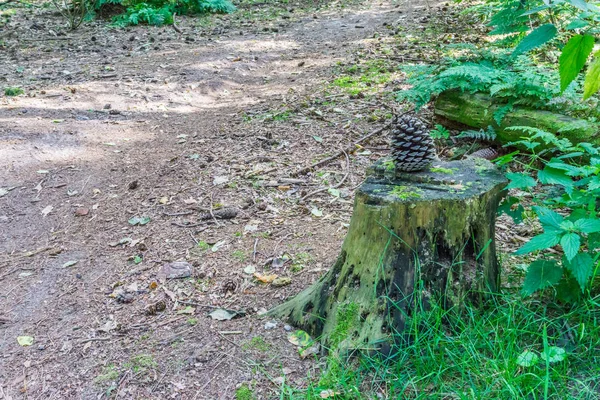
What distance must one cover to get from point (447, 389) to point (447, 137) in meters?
3.30

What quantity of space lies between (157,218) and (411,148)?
2422mm

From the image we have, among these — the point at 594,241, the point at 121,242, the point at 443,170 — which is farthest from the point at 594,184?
the point at 121,242

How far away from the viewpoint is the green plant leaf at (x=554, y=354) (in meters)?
2.15

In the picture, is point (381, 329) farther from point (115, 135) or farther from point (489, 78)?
point (115, 135)

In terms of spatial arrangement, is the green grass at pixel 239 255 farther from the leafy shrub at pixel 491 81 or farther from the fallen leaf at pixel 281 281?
the leafy shrub at pixel 491 81

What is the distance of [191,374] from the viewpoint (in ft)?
8.52

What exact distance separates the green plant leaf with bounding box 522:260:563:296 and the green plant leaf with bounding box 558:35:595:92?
3.09 feet

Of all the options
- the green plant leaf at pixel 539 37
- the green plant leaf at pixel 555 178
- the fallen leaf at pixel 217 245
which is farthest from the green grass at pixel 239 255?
the green plant leaf at pixel 539 37

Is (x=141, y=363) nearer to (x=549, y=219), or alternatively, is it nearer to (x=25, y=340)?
(x=25, y=340)

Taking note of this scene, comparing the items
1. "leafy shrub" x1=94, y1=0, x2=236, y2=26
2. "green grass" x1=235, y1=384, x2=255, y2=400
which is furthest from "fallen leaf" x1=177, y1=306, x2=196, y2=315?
"leafy shrub" x1=94, y1=0, x2=236, y2=26

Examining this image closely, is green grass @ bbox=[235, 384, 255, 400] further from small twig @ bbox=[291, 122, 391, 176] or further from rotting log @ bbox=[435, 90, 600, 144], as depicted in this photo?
rotting log @ bbox=[435, 90, 600, 144]

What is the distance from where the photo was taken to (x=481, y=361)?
2.30m

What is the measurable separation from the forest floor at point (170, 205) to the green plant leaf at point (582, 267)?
1.33 metres

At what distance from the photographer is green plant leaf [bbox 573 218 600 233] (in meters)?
2.19
